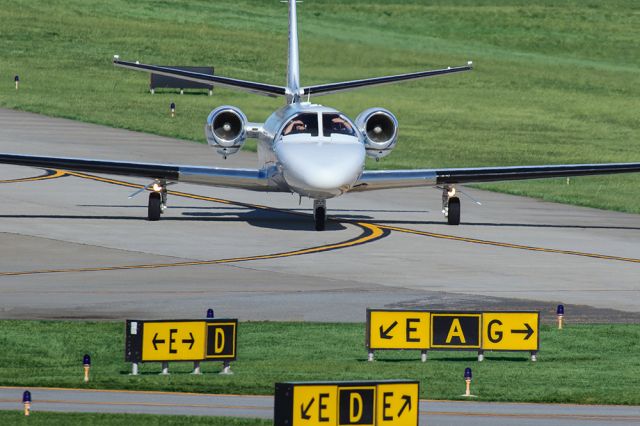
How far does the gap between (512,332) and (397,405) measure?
6987 mm

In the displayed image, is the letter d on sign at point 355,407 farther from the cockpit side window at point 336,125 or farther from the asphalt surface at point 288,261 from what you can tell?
the cockpit side window at point 336,125

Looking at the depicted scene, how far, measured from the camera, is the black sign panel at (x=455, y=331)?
21.4 metres

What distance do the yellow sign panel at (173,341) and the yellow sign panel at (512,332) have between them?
4.16 m

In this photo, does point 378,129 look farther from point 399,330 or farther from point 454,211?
point 399,330

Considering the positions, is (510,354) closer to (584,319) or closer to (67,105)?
(584,319)

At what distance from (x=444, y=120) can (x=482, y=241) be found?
3693cm

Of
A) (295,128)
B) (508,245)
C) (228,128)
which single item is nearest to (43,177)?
(228,128)

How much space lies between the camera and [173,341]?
1981cm

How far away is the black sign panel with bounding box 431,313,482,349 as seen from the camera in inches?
844

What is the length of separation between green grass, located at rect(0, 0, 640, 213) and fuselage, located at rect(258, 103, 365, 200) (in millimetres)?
13266

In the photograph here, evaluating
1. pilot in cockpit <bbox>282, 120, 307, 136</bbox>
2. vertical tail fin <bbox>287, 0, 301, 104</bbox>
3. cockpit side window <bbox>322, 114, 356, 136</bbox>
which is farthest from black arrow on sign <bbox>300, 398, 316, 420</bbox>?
vertical tail fin <bbox>287, 0, 301, 104</bbox>

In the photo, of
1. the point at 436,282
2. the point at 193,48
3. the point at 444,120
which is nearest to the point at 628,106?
the point at 444,120

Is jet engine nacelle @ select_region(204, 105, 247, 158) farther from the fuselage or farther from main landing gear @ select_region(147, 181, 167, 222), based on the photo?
main landing gear @ select_region(147, 181, 167, 222)

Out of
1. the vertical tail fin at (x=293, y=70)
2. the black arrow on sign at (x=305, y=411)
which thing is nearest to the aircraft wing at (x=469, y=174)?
the vertical tail fin at (x=293, y=70)
